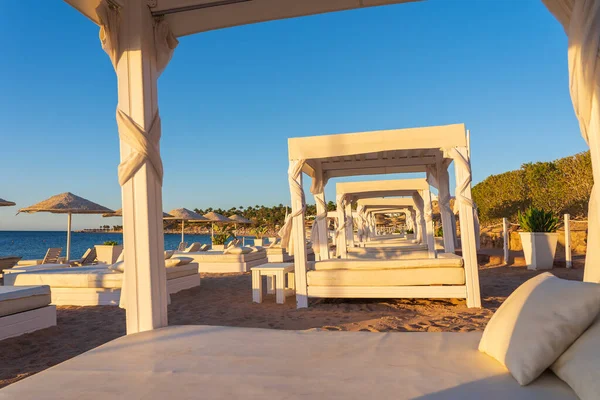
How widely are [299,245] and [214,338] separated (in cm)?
350

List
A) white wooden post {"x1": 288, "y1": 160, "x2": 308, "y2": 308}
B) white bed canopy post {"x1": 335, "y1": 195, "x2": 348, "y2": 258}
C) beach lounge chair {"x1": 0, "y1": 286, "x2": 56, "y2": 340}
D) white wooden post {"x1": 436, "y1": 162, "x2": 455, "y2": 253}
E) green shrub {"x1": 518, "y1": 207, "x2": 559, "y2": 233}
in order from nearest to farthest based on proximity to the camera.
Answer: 1. beach lounge chair {"x1": 0, "y1": 286, "x2": 56, "y2": 340}
2. white wooden post {"x1": 288, "y1": 160, "x2": 308, "y2": 308}
3. white wooden post {"x1": 436, "y1": 162, "x2": 455, "y2": 253}
4. green shrub {"x1": 518, "y1": 207, "x2": 559, "y2": 233}
5. white bed canopy post {"x1": 335, "y1": 195, "x2": 348, "y2": 258}

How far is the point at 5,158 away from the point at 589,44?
29802 millimetres

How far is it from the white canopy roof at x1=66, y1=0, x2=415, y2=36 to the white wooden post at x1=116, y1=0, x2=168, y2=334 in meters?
0.22

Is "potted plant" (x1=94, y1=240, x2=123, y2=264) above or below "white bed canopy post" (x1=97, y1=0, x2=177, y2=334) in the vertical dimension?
below

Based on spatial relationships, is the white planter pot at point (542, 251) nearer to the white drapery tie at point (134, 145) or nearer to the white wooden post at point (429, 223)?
the white wooden post at point (429, 223)

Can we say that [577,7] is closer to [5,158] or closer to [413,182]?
[413,182]

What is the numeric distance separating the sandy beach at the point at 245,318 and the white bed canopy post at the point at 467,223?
27 cm

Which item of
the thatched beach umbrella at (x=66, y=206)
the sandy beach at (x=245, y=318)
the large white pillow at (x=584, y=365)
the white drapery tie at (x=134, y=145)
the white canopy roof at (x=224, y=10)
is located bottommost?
the sandy beach at (x=245, y=318)

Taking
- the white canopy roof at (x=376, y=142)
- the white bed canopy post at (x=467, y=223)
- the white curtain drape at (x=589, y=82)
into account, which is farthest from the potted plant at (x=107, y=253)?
the white curtain drape at (x=589, y=82)

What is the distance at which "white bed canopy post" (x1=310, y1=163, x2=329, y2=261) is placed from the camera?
25.8ft

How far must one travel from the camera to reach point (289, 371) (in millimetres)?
1508

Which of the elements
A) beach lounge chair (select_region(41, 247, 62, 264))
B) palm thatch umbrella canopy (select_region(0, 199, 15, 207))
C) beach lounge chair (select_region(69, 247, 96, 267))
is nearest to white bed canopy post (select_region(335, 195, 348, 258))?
beach lounge chair (select_region(69, 247, 96, 267))

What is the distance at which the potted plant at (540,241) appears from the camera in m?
8.10

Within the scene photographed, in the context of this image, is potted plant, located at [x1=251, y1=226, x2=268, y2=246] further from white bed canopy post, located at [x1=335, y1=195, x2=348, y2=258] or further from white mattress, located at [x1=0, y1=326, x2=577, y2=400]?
white mattress, located at [x1=0, y1=326, x2=577, y2=400]
